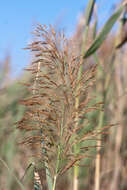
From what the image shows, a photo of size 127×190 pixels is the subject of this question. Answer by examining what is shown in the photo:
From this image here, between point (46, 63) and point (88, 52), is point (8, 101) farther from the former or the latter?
point (46, 63)

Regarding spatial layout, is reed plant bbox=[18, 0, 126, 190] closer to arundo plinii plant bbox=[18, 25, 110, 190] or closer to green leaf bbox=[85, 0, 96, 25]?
arundo plinii plant bbox=[18, 25, 110, 190]

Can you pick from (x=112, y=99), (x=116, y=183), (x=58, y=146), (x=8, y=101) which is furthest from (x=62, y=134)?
(x=8, y=101)

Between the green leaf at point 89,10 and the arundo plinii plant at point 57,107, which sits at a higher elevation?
the green leaf at point 89,10

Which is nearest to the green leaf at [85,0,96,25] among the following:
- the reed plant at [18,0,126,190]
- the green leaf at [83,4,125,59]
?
the green leaf at [83,4,125,59]

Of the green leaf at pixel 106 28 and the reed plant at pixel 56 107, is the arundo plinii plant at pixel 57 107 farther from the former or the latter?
the green leaf at pixel 106 28

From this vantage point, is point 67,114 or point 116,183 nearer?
point 67,114

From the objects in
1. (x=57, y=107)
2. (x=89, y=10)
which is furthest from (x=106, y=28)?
(x=57, y=107)

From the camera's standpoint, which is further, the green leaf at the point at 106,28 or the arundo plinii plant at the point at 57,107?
the green leaf at the point at 106,28

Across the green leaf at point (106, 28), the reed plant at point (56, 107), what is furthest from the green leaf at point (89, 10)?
the reed plant at point (56, 107)

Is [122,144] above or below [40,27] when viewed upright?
below
